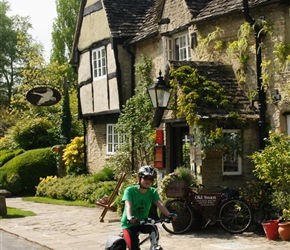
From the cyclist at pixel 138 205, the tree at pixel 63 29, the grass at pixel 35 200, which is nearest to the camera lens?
the cyclist at pixel 138 205

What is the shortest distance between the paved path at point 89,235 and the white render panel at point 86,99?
6.59 m

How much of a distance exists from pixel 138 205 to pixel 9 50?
42.3 m

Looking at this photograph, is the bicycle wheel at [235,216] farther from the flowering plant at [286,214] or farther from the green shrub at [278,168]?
the flowering plant at [286,214]

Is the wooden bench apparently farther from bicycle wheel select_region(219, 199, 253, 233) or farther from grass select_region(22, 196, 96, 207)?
bicycle wheel select_region(219, 199, 253, 233)

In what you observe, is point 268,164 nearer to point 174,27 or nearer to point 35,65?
point 174,27

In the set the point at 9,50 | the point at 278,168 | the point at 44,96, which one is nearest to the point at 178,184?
the point at 278,168

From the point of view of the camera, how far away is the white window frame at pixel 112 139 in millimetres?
21011

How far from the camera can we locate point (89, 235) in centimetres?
1194

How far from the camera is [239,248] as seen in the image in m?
10.1

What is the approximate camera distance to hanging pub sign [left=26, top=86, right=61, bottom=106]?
19375mm

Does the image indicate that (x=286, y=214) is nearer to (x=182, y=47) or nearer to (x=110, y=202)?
(x=110, y=202)

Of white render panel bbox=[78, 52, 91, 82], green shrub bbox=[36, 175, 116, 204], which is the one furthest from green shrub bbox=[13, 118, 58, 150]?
white render panel bbox=[78, 52, 91, 82]

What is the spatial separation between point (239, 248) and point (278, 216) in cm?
180

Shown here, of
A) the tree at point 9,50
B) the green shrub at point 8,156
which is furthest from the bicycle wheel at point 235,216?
the tree at point 9,50
